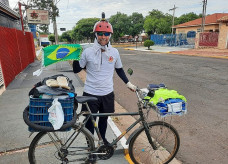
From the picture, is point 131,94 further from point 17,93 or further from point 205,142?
point 17,93

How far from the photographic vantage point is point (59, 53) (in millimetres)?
2299

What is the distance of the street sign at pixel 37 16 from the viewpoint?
21.2 meters

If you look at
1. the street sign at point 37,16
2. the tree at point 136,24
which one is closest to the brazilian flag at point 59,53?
the street sign at point 37,16

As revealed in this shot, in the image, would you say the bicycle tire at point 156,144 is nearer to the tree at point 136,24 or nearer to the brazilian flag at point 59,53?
the brazilian flag at point 59,53

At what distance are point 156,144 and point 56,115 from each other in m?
1.56

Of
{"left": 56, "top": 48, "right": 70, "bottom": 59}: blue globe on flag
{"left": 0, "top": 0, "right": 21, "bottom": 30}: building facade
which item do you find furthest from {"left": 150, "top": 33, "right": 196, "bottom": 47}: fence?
{"left": 56, "top": 48, "right": 70, "bottom": 59}: blue globe on flag

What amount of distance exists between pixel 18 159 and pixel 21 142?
49 centimetres

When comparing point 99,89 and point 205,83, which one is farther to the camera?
point 205,83

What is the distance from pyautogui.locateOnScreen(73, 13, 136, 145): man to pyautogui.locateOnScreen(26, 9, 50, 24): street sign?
21.5 metres

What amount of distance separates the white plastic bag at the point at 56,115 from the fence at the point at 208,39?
25.5m

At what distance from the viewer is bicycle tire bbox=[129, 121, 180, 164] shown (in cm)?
249

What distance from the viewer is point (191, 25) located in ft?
111

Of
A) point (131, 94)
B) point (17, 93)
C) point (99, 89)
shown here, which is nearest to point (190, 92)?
point (131, 94)

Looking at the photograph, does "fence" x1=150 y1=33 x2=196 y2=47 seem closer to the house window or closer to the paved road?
the house window
